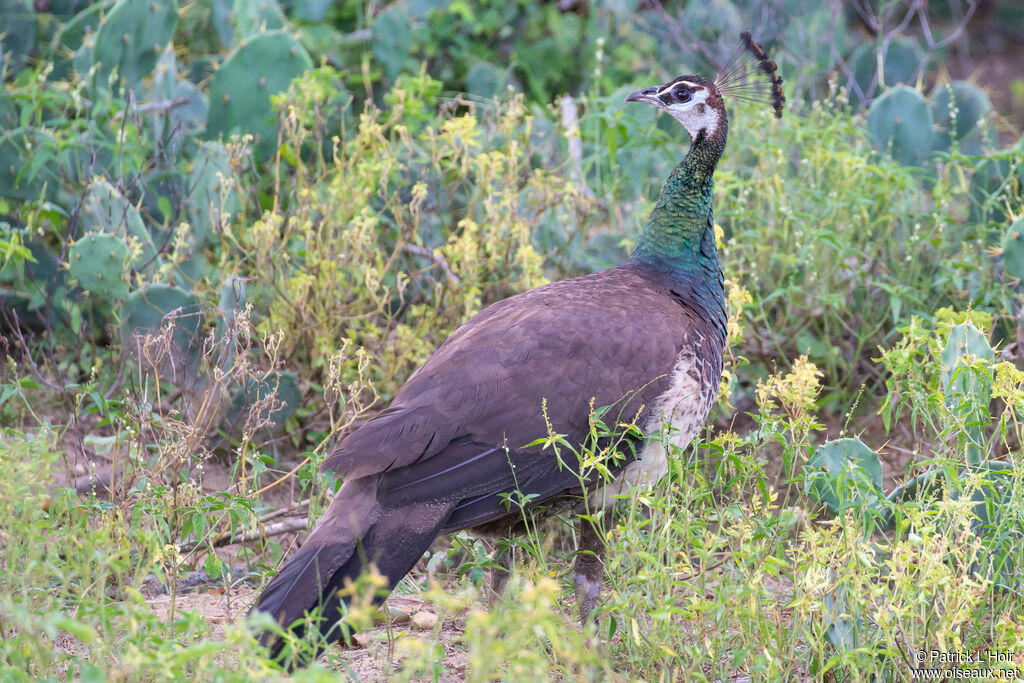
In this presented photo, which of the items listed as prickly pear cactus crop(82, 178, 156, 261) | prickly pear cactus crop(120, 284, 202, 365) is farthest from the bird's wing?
prickly pear cactus crop(82, 178, 156, 261)

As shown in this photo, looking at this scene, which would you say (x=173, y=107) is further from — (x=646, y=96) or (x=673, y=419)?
(x=673, y=419)

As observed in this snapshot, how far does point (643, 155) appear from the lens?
18.4ft

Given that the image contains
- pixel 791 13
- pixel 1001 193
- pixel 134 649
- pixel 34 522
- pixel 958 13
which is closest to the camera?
pixel 134 649

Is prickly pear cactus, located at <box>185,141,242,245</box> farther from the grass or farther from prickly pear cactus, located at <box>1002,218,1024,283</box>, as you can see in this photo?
prickly pear cactus, located at <box>1002,218,1024,283</box>

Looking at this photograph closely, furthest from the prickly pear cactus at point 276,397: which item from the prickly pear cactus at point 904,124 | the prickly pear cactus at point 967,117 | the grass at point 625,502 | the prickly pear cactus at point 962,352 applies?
the prickly pear cactus at point 967,117

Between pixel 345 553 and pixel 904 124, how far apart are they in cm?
368

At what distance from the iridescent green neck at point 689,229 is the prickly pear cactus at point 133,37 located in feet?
8.59

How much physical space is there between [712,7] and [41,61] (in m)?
3.67

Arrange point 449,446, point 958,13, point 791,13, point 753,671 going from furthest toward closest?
point 958,13 < point 791,13 < point 449,446 < point 753,671

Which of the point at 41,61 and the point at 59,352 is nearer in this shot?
the point at 59,352

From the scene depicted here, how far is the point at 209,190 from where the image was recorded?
4.75 metres

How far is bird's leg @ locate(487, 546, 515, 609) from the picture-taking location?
3.41 meters

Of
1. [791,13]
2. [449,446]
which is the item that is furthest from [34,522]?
[791,13]

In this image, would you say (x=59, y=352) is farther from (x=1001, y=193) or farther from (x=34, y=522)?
(x=1001, y=193)
